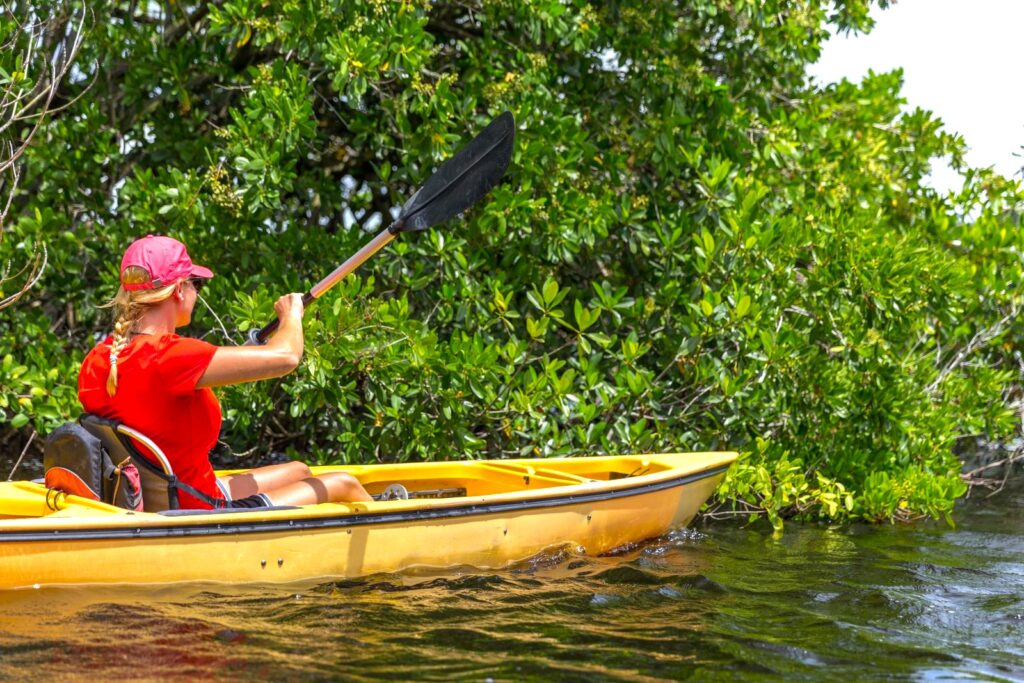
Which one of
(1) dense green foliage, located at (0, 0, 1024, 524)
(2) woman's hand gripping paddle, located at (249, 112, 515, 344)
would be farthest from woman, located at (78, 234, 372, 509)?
(1) dense green foliage, located at (0, 0, 1024, 524)

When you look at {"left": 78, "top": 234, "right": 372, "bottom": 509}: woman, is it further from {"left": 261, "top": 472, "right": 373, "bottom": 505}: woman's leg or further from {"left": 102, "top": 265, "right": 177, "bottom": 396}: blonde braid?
{"left": 261, "top": 472, "right": 373, "bottom": 505}: woman's leg

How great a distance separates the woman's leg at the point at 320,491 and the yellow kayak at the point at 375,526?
0.30 metres

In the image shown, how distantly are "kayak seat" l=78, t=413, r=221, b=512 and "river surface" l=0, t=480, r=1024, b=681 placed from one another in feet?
1.29

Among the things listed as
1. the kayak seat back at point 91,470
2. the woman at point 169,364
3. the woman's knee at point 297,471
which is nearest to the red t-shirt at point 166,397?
the woman at point 169,364

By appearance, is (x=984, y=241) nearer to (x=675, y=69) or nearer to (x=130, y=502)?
(x=675, y=69)

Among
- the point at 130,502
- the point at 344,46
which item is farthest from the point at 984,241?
the point at 130,502

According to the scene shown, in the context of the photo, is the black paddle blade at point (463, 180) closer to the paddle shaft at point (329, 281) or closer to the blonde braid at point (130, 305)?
the paddle shaft at point (329, 281)

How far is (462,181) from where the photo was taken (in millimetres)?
6289

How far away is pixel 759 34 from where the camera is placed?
28.3ft

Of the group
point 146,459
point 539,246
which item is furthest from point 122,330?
point 539,246

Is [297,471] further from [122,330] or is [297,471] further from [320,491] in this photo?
[122,330]

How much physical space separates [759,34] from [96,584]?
606cm

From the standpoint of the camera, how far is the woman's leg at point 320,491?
5.46 metres

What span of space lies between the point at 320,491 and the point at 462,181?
179 cm
